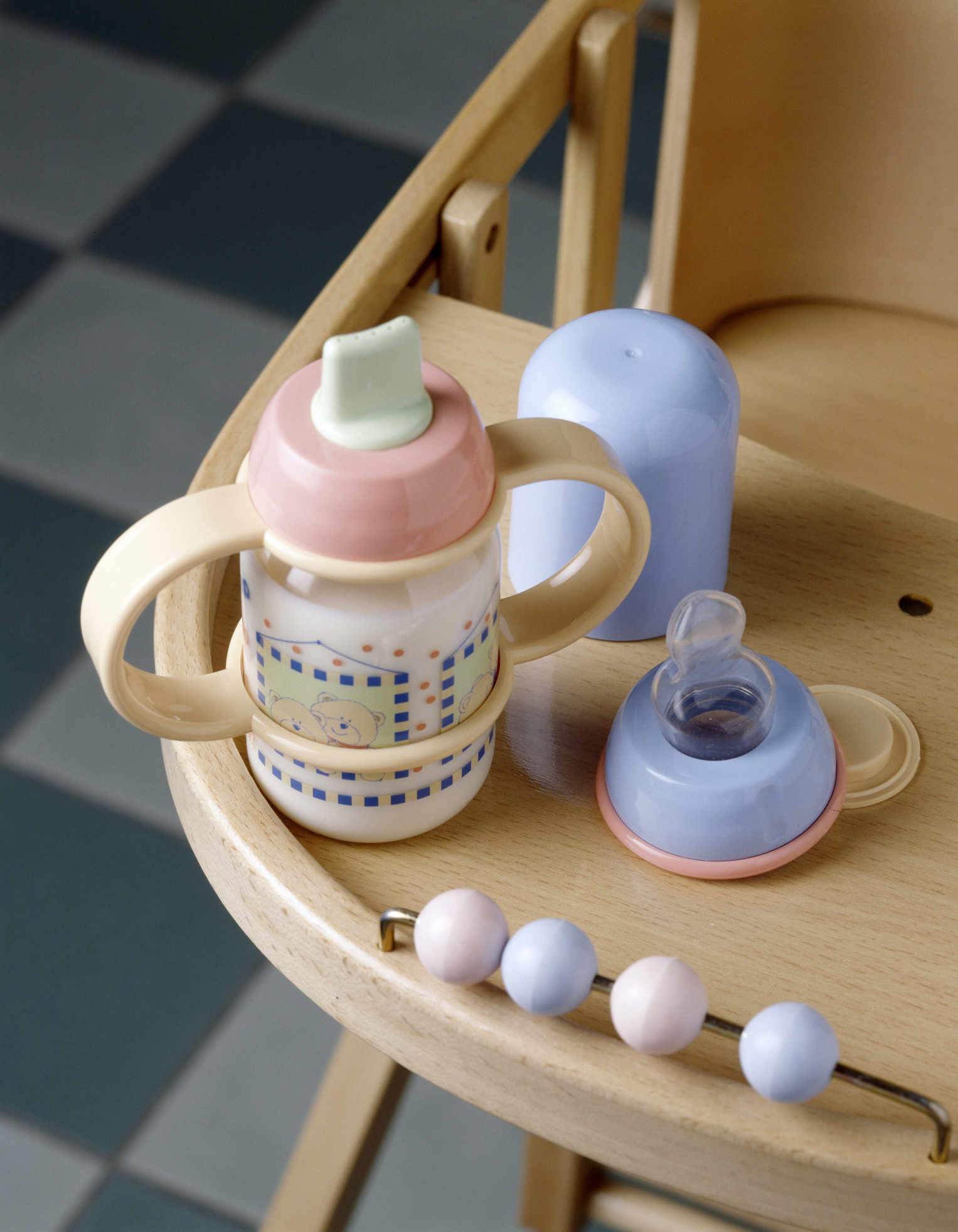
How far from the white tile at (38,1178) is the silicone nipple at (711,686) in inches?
34.8

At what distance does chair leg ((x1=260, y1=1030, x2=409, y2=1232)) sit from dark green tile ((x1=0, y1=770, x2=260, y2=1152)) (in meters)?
0.24

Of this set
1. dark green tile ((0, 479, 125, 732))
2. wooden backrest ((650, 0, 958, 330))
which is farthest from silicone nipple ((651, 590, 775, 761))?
dark green tile ((0, 479, 125, 732))

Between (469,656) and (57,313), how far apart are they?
4.90 ft

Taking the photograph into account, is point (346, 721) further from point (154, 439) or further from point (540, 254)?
point (540, 254)

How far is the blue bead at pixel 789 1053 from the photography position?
48cm

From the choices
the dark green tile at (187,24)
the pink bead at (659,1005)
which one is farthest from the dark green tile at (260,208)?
the pink bead at (659,1005)

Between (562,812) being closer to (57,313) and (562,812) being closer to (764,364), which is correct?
(764,364)

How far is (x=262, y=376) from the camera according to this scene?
0.73 meters

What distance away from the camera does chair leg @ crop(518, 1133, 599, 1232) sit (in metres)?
1.12

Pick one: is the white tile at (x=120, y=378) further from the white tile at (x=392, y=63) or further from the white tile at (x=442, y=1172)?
the white tile at (x=442, y=1172)

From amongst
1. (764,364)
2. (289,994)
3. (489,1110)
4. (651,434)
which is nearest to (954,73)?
(764,364)

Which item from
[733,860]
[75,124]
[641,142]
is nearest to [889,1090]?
[733,860]

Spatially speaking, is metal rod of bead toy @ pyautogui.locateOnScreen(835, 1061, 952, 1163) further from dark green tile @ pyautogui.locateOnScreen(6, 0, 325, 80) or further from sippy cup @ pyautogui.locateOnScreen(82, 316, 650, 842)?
dark green tile @ pyautogui.locateOnScreen(6, 0, 325, 80)

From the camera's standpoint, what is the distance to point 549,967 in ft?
1.62
